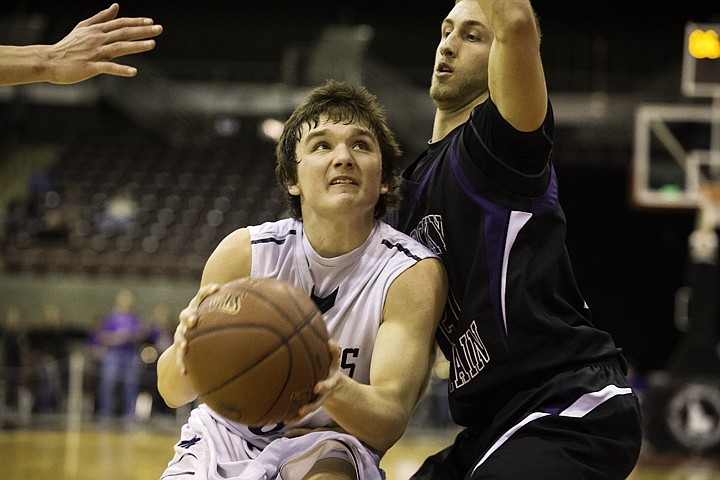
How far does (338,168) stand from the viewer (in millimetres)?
3074

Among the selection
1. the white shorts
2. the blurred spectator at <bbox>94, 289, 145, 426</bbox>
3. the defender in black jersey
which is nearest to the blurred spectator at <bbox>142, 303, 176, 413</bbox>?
the blurred spectator at <bbox>94, 289, 145, 426</bbox>

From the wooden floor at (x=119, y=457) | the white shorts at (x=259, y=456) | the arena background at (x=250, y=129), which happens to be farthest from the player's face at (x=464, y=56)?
the arena background at (x=250, y=129)

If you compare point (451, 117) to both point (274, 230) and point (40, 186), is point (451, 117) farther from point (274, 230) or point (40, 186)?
point (40, 186)

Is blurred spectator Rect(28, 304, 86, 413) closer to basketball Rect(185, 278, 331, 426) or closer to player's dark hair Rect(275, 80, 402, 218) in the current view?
player's dark hair Rect(275, 80, 402, 218)

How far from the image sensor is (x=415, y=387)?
9.57ft

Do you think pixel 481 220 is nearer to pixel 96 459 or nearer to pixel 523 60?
pixel 523 60

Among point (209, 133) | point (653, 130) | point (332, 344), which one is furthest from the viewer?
point (209, 133)

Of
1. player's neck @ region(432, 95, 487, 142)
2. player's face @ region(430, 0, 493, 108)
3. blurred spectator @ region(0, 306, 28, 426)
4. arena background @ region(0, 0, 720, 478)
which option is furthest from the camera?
arena background @ region(0, 0, 720, 478)

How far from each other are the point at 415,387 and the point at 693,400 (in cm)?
919

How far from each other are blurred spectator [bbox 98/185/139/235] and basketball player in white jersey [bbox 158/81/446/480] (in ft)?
45.2

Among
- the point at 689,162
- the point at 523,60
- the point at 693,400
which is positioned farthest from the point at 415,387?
the point at 689,162

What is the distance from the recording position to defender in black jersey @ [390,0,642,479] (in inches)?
110

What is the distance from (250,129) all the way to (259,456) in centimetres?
1763

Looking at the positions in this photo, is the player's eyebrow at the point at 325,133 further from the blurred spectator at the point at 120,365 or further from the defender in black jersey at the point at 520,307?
the blurred spectator at the point at 120,365
